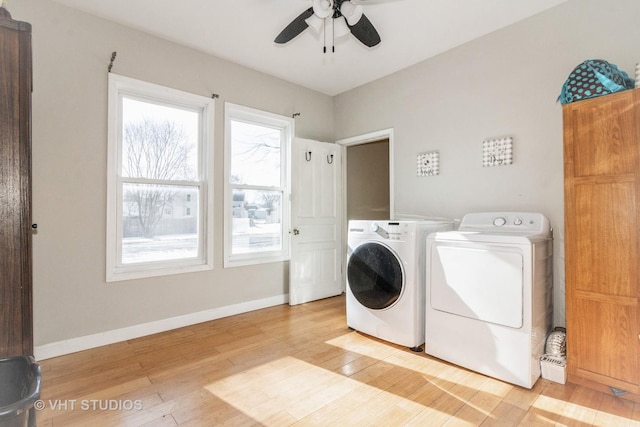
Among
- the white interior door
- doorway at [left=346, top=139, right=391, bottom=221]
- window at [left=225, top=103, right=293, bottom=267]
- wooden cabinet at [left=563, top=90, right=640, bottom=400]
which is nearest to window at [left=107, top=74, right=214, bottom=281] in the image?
window at [left=225, top=103, right=293, bottom=267]

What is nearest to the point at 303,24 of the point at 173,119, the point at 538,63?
the point at 173,119

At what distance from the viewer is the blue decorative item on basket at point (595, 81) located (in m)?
1.86

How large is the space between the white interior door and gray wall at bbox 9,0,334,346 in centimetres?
120

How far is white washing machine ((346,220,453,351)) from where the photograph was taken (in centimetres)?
239

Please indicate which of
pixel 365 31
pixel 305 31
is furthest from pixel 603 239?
pixel 305 31

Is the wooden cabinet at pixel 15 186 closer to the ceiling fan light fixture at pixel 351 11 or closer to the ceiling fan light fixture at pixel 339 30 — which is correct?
the ceiling fan light fixture at pixel 351 11

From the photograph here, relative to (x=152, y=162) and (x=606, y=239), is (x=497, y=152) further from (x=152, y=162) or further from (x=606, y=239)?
(x=152, y=162)

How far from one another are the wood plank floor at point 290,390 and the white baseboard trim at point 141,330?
8cm

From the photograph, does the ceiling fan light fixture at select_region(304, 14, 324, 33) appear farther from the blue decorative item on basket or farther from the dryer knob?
the dryer knob

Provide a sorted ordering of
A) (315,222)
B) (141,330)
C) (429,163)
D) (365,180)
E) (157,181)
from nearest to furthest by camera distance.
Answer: (141,330) → (157,181) → (429,163) → (315,222) → (365,180)

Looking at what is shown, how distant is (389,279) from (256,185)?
1837 millimetres

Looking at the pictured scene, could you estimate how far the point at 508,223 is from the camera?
241 centimetres

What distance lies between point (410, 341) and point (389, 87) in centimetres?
268

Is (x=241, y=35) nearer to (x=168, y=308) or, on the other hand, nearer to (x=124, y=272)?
(x=124, y=272)
